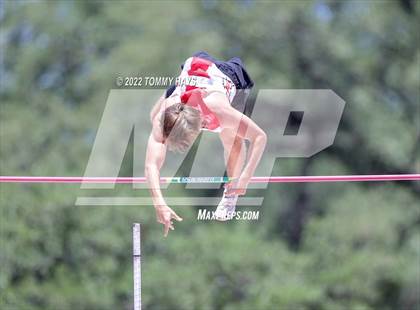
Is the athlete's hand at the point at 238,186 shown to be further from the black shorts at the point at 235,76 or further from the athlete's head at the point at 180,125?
the black shorts at the point at 235,76

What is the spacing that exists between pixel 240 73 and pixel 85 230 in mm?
10098

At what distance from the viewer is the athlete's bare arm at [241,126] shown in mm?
6672

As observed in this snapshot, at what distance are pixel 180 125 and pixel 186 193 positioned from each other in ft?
42.1

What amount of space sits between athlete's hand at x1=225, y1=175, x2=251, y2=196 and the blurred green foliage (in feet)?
29.1

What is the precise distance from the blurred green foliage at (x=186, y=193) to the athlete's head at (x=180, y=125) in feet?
31.1

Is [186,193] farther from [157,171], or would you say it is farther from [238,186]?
[157,171]

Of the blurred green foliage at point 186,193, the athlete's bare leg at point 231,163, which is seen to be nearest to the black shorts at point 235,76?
the athlete's bare leg at point 231,163

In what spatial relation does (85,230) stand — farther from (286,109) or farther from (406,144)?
(406,144)

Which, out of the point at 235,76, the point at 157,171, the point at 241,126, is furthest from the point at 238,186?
the point at 235,76

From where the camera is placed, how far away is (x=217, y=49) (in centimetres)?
1962

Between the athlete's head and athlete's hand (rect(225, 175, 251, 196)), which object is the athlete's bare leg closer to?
athlete's hand (rect(225, 175, 251, 196))

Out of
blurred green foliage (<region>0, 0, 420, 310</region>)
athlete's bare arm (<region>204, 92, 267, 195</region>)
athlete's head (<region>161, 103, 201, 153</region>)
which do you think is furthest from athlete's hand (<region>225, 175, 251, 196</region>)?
blurred green foliage (<region>0, 0, 420, 310</region>)

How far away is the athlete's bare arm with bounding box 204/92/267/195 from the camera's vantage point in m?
6.67

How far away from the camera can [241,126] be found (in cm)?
675
